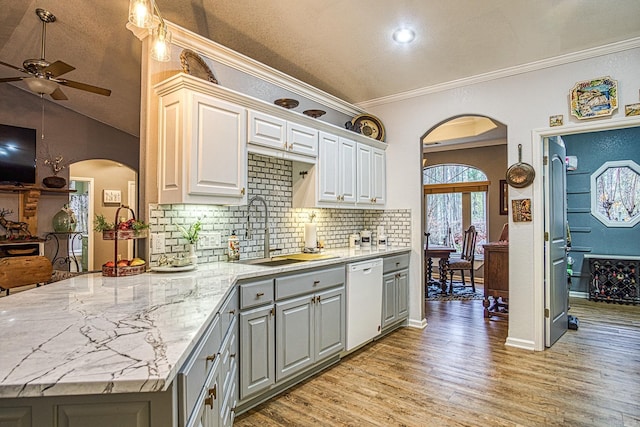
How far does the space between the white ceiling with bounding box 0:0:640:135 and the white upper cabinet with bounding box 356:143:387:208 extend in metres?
0.75

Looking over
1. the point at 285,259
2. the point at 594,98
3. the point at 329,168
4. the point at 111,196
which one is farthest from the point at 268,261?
the point at 111,196

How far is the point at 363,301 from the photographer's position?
10.9 ft

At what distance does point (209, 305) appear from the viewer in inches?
57.5

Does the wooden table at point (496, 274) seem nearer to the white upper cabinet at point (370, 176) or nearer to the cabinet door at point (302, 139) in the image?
the white upper cabinet at point (370, 176)

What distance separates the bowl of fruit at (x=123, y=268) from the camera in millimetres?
2172

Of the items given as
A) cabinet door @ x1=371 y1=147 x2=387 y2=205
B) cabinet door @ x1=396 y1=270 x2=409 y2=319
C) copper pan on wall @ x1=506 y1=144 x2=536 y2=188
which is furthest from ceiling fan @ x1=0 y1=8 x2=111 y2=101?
copper pan on wall @ x1=506 y1=144 x2=536 y2=188

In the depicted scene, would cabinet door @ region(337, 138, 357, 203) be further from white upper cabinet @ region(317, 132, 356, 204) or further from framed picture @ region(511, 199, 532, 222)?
framed picture @ region(511, 199, 532, 222)

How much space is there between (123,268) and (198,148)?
0.88m

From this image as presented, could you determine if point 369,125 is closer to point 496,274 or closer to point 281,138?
point 281,138

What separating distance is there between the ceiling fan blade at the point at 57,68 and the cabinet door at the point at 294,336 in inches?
101

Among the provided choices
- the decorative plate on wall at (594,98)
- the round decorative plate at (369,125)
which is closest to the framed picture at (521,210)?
the decorative plate on wall at (594,98)

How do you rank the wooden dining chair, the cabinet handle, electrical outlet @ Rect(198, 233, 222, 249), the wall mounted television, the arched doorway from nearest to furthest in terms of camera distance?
1. the cabinet handle
2. electrical outlet @ Rect(198, 233, 222, 249)
3. the wall mounted television
4. the wooden dining chair
5. the arched doorway

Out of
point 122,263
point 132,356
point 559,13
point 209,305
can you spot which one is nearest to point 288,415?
point 209,305

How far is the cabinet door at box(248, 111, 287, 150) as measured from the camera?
2.70m
